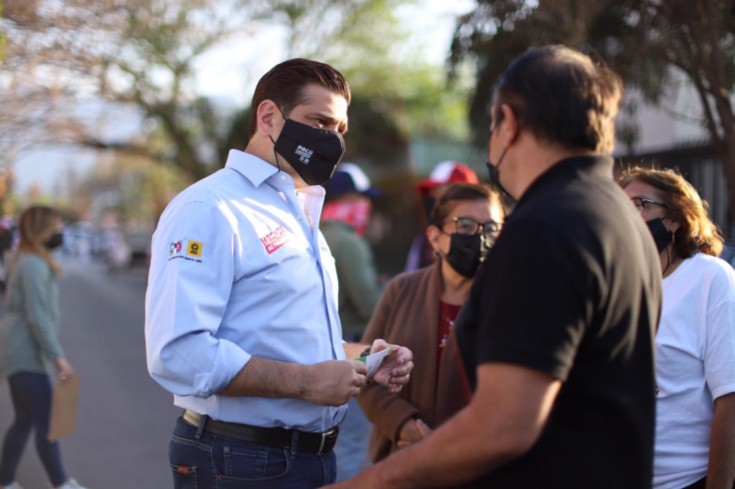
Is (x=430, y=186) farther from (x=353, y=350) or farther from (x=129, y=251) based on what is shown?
(x=129, y=251)

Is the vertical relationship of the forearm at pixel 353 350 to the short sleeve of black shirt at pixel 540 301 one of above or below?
below

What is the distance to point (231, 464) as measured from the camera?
2.42m

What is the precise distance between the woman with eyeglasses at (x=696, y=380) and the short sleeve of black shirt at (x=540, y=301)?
1269 mm

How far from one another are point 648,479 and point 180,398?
1.41 metres

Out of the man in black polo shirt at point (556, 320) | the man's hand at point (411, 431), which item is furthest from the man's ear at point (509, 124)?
the man's hand at point (411, 431)

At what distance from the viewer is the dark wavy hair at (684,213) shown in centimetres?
296

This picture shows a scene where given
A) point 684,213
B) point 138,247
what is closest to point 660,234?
point 684,213

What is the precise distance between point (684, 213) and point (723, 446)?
819mm

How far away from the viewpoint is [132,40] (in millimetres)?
14688

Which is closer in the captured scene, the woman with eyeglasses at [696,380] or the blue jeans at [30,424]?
the woman with eyeglasses at [696,380]

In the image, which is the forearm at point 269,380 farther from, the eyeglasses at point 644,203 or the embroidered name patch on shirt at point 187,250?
the eyeglasses at point 644,203

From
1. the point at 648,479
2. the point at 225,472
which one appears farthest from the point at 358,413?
the point at 648,479

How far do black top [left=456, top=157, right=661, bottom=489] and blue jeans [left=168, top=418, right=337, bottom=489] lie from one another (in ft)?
2.88

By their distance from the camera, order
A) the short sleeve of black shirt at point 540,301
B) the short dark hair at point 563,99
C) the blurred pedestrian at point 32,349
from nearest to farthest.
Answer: the short sleeve of black shirt at point 540,301 → the short dark hair at point 563,99 → the blurred pedestrian at point 32,349
